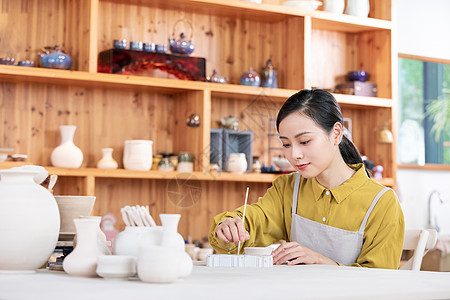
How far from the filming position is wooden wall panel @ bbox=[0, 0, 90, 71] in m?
3.99

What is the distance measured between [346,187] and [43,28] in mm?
2555

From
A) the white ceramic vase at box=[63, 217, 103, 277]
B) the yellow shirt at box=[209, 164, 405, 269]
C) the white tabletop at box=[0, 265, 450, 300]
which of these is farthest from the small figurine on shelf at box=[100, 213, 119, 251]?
the white ceramic vase at box=[63, 217, 103, 277]

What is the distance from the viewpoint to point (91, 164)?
13.6ft

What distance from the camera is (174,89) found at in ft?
13.7

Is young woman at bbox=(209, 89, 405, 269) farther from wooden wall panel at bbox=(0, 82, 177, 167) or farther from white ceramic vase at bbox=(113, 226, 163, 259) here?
wooden wall panel at bbox=(0, 82, 177, 167)

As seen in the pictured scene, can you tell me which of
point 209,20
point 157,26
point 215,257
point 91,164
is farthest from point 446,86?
point 215,257

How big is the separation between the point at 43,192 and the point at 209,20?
3.28m

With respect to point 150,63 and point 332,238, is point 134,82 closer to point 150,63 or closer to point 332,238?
point 150,63

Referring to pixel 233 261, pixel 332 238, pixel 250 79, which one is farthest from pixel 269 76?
pixel 233 261

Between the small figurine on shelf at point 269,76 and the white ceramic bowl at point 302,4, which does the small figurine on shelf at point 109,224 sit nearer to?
the small figurine on shelf at point 269,76

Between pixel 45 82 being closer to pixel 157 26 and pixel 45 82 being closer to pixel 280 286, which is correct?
pixel 157 26

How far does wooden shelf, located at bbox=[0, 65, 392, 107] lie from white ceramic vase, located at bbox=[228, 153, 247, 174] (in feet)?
1.39

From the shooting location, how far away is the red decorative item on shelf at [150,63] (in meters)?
3.99

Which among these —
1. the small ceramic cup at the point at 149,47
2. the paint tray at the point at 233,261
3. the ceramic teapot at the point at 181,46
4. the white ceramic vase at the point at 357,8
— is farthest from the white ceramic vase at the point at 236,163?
the paint tray at the point at 233,261
